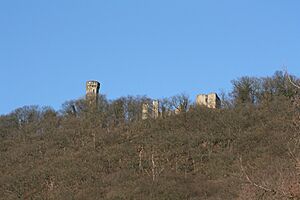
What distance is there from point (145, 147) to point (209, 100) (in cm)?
1498

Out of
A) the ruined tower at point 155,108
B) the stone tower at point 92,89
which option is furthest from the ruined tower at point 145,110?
the stone tower at point 92,89

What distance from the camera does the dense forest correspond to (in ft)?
111

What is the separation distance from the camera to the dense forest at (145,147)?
33844 mm

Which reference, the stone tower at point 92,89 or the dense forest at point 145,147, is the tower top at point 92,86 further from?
the dense forest at point 145,147

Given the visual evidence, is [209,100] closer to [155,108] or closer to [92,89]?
[155,108]

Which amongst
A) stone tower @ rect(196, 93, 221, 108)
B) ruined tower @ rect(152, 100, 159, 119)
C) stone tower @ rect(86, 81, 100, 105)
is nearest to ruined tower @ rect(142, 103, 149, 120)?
ruined tower @ rect(152, 100, 159, 119)

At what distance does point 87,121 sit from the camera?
53.5m


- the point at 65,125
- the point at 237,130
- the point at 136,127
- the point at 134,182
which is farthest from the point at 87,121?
the point at 134,182

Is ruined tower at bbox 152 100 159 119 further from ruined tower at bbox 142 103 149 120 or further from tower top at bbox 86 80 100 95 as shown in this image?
tower top at bbox 86 80 100 95

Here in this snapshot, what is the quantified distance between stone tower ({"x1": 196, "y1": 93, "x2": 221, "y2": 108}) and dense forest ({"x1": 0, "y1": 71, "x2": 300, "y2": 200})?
158 cm

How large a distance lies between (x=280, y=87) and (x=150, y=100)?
1142cm

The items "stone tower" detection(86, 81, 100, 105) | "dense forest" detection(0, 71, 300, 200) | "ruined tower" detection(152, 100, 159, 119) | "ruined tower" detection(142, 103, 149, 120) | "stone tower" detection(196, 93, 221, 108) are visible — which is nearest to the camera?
"dense forest" detection(0, 71, 300, 200)

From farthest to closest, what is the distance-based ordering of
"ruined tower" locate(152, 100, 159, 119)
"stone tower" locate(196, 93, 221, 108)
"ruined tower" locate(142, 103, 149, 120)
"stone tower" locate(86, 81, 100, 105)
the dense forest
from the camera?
1. "stone tower" locate(86, 81, 100, 105)
2. "stone tower" locate(196, 93, 221, 108)
3. "ruined tower" locate(142, 103, 149, 120)
4. "ruined tower" locate(152, 100, 159, 119)
5. the dense forest

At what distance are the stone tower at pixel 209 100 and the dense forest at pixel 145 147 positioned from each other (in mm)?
1579
